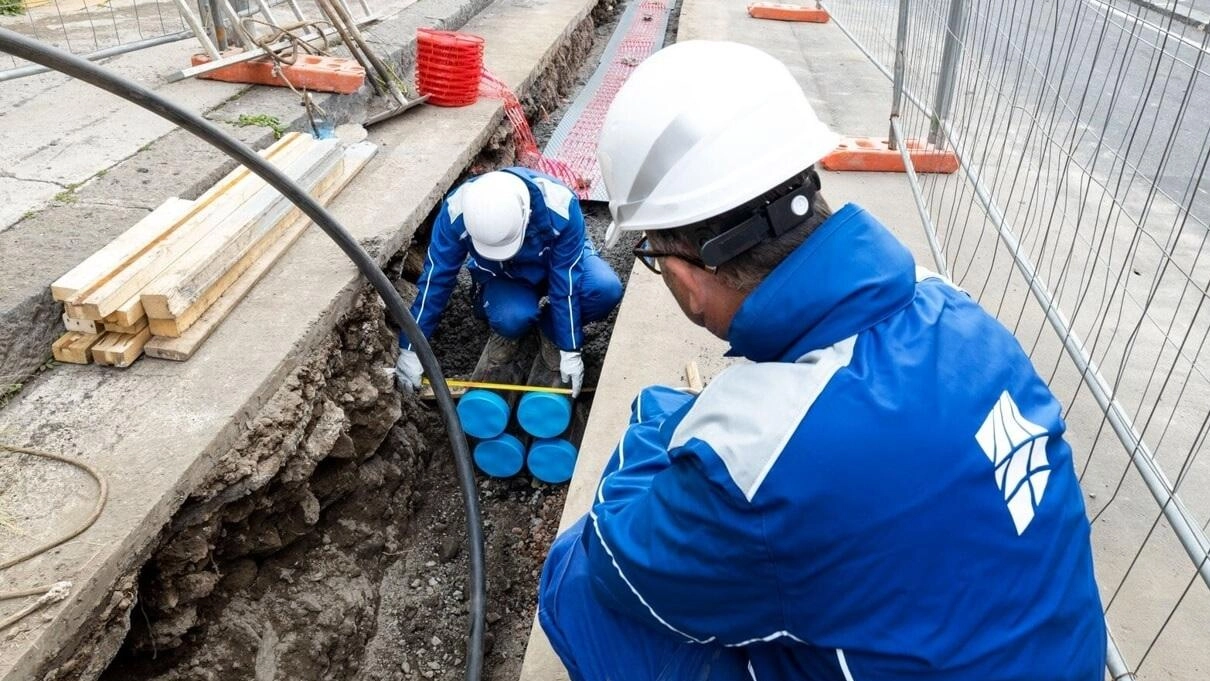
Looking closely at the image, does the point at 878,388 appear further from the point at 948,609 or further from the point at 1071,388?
the point at 1071,388

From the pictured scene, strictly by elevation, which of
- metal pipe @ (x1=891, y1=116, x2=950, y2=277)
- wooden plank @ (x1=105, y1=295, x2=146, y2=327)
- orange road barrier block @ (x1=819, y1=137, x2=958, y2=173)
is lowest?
orange road barrier block @ (x1=819, y1=137, x2=958, y2=173)

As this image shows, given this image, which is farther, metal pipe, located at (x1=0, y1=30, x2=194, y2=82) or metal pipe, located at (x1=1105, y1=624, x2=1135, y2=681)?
metal pipe, located at (x1=0, y1=30, x2=194, y2=82)

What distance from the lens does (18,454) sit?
268cm

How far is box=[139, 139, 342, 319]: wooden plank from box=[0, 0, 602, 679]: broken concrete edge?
0.15 m

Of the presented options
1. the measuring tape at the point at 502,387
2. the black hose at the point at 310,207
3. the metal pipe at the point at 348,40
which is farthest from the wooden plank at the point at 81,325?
the metal pipe at the point at 348,40

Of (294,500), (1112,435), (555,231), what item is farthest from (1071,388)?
(294,500)

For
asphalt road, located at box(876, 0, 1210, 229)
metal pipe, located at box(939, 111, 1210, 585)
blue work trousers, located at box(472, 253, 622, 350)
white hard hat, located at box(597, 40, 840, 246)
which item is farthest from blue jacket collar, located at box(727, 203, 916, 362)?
blue work trousers, located at box(472, 253, 622, 350)

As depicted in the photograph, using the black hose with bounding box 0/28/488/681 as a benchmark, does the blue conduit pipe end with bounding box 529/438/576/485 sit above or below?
below

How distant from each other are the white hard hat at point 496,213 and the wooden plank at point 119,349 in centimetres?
133

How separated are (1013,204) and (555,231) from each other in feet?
7.69

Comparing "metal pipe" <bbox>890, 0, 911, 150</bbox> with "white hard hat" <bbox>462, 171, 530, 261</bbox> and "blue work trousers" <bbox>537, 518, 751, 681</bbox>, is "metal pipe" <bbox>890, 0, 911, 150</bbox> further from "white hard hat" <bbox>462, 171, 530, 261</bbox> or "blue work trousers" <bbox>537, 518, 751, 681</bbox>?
"blue work trousers" <bbox>537, 518, 751, 681</bbox>

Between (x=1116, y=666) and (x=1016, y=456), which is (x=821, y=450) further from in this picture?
(x=1116, y=666)

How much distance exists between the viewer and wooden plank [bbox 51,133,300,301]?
3.07 metres

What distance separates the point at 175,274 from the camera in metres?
3.17
